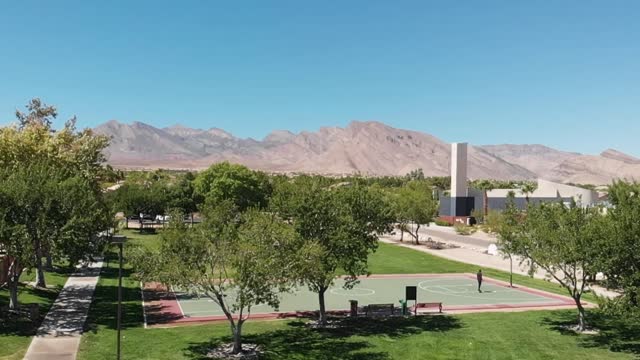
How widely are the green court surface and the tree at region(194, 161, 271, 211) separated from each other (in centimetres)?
4696

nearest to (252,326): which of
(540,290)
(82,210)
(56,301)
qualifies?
(82,210)

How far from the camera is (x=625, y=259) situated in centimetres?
2375

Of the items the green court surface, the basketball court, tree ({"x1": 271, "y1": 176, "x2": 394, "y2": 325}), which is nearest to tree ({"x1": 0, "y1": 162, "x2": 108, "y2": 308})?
the basketball court

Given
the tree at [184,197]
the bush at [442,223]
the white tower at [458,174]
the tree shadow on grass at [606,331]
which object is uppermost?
the white tower at [458,174]

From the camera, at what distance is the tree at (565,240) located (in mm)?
26267

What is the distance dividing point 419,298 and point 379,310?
19.8ft

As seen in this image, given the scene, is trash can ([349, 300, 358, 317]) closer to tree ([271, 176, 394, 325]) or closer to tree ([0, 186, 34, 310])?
tree ([271, 176, 394, 325])

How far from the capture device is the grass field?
2500 cm

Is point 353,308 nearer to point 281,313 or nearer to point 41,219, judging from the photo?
point 281,313

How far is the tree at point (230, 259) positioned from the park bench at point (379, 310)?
9.35 metres

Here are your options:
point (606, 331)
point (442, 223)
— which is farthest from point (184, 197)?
point (606, 331)

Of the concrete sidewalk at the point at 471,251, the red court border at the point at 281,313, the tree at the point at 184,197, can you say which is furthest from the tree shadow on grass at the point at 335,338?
the tree at the point at 184,197

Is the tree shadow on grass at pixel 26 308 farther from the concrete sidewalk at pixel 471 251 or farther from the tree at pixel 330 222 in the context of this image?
the concrete sidewalk at pixel 471 251

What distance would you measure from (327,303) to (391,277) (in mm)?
13055
